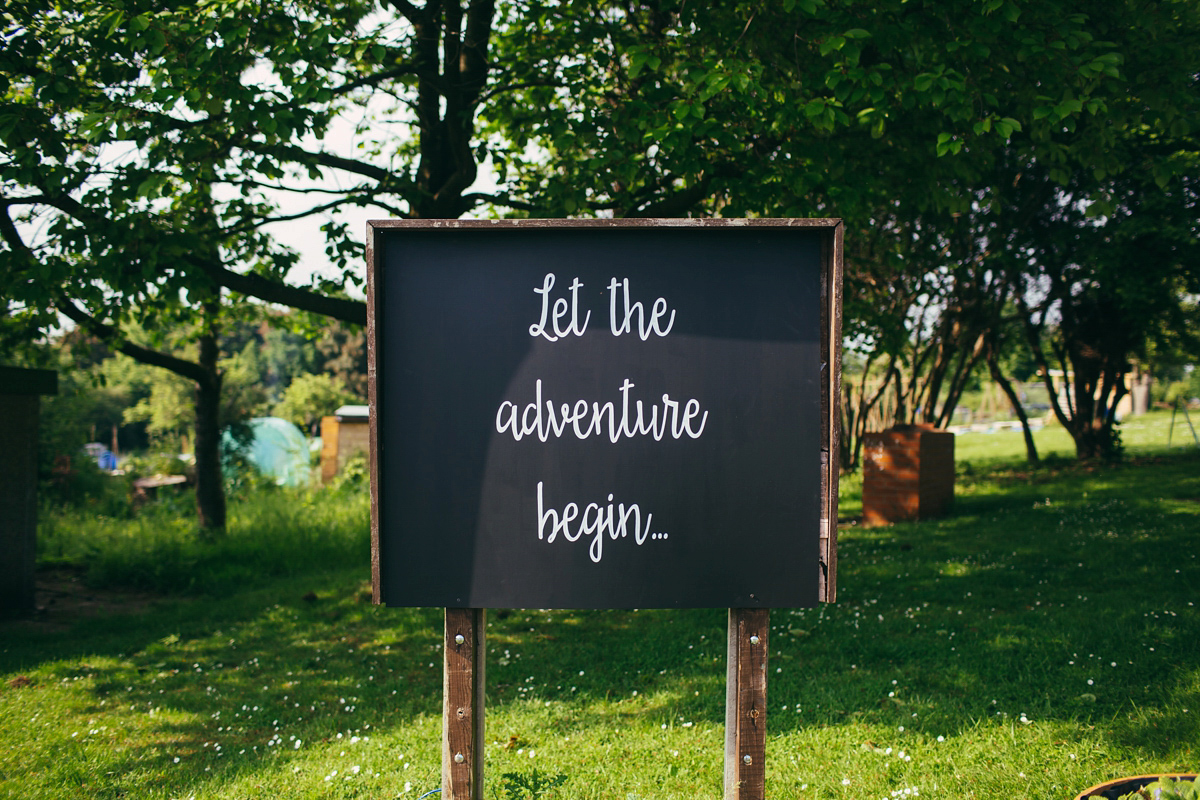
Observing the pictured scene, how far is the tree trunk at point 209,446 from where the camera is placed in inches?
362

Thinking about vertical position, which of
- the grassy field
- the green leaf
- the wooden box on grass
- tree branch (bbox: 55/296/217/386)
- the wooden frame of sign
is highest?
the green leaf

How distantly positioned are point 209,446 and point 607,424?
8342mm

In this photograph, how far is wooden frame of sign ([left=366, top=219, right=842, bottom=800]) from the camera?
242cm

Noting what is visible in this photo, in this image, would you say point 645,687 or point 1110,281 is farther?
point 1110,281

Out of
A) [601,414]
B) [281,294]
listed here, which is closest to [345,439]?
[281,294]

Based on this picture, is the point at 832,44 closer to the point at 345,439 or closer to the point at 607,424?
the point at 607,424

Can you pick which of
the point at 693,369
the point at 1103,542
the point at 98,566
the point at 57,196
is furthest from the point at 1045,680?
the point at 98,566

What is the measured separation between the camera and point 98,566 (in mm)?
8164

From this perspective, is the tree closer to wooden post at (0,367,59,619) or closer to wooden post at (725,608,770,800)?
wooden post at (725,608,770,800)

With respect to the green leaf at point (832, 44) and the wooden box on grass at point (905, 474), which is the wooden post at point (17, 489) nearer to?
the green leaf at point (832, 44)

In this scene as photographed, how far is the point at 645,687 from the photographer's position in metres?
4.75

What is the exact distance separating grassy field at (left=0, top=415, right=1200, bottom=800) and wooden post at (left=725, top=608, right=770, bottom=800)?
38.8 inches

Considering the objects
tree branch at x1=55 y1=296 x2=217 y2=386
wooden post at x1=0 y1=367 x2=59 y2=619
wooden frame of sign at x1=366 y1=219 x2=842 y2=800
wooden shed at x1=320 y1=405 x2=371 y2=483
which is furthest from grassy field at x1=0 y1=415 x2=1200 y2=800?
wooden shed at x1=320 y1=405 x2=371 y2=483

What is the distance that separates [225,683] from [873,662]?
4.11 m
